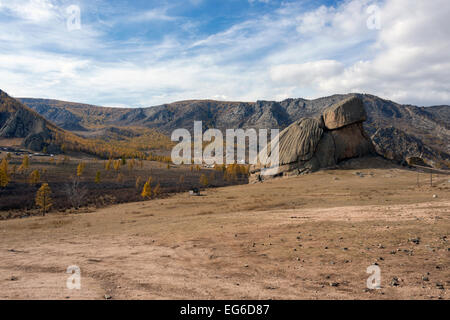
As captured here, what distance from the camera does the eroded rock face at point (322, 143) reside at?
38.2 m

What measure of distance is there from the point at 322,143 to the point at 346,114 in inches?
232

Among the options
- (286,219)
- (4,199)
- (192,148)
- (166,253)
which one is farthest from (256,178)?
(192,148)

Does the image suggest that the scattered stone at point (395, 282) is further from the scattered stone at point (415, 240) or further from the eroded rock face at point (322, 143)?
the eroded rock face at point (322, 143)

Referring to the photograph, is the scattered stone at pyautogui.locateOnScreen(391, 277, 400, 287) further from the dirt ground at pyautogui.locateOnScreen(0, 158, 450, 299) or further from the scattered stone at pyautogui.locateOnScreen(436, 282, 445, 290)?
the scattered stone at pyautogui.locateOnScreen(436, 282, 445, 290)

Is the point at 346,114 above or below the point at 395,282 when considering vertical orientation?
above

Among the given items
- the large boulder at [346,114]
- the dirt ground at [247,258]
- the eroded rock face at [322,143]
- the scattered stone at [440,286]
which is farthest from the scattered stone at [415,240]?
the large boulder at [346,114]

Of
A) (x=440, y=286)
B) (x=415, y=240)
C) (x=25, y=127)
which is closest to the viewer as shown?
(x=440, y=286)

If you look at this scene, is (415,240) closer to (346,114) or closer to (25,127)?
(346,114)

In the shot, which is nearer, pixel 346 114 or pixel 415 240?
pixel 415 240

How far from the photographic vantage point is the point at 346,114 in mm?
39781

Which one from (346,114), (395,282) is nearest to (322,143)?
(346,114)

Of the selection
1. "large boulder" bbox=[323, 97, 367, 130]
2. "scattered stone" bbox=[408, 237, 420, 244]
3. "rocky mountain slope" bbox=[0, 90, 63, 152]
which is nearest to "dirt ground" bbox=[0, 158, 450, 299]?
"scattered stone" bbox=[408, 237, 420, 244]

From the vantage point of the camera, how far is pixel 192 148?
16375 centimetres

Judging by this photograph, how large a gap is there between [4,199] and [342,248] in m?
47.8
